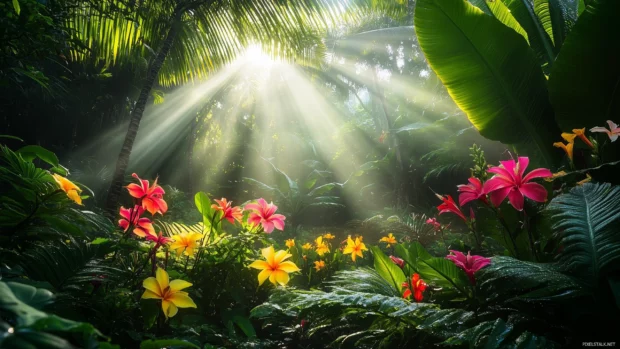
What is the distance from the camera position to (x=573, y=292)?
841 mm

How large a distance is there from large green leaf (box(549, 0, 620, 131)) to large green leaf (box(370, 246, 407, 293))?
1.52 meters

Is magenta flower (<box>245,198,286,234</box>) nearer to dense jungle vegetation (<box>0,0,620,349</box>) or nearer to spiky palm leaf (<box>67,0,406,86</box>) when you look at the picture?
dense jungle vegetation (<box>0,0,620,349</box>)

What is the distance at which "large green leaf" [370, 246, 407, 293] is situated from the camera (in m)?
1.39

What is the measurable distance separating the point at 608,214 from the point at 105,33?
426cm

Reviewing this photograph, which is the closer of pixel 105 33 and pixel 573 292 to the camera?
pixel 573 292

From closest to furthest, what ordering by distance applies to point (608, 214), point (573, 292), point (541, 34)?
point (573, 292), point (608, 214), point (541, 34)

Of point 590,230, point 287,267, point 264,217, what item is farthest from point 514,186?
point 264,217

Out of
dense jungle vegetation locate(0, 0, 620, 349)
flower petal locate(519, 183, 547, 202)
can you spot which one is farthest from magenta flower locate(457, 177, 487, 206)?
flower petal locate(519, 183, 547, 202)

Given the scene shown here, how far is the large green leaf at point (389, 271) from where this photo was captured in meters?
1.39

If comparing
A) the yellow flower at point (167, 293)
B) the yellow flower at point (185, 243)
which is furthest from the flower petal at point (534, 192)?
the yellow flower at point (185, 243)

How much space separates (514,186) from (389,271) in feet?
2.12

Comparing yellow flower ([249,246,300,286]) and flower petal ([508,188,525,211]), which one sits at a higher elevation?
flower petal ([508,188,525,211])

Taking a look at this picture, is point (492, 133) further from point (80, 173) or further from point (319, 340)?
point (80, 173)

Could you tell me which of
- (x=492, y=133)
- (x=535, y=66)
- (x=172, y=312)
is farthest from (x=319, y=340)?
(x=535, y=66)
